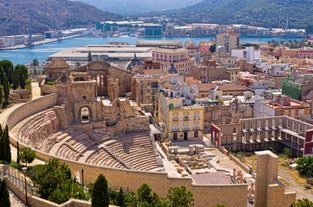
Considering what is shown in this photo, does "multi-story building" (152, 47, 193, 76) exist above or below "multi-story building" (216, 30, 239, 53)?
below

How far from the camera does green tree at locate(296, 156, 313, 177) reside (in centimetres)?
3491

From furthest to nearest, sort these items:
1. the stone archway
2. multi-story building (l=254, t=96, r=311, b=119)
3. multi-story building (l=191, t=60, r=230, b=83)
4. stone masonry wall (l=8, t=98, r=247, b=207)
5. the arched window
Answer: multi-story building (l=191, t=60, r=230, b=83) → multi-story building (l=254, t=96, r=311, b=119) → the arched window → the stone archway → stone masonry wall (l=8, t=98, r=247, b=207)

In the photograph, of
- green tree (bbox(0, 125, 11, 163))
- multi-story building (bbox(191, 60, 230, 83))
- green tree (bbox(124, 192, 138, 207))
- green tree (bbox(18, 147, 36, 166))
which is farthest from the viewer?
multi-story building (bbox(191, 60, 230, 83))

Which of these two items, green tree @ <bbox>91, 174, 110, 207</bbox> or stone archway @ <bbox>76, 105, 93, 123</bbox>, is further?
stone archway @ <bbox>76, 105, 93, 123</bbox>

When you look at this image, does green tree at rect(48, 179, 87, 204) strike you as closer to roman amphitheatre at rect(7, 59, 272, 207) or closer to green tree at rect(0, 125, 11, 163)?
green tree at rect(0, 125, 11, 163)

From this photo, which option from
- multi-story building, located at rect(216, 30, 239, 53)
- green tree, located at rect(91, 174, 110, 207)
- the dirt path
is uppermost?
multi-story building, located at rect(216, 30, 239, 53)

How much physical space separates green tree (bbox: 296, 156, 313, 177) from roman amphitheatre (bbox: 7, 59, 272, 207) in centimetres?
541

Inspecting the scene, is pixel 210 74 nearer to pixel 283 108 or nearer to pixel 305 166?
pixel 283 108

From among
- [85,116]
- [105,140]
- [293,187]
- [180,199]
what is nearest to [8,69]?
[85,116]

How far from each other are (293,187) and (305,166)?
3265 millimetres

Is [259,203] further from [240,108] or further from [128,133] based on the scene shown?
[240,108]

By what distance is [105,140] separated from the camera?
3647 cm

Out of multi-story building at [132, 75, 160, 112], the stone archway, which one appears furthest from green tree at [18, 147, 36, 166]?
multi-story building at [132, 75, 160, 112]

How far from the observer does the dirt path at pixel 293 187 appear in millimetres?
31364
